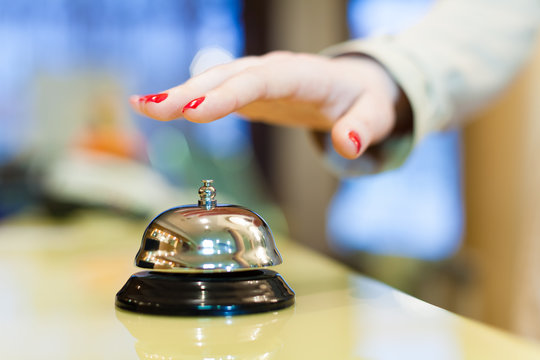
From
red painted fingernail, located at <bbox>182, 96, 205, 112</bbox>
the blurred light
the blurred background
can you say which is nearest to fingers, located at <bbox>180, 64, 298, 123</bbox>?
red painted fingernail, located at <bbox>182, 96, 205, 112</bbox>

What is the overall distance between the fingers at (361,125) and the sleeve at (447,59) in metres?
0.05

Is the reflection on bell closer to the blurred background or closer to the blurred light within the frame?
the blurred background

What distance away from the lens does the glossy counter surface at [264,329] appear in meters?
0.35

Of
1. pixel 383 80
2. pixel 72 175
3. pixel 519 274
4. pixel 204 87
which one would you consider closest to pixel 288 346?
pixel 204 87

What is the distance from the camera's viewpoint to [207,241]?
440mm

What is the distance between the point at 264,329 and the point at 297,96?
28 cm

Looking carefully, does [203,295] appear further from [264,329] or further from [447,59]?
[447,59]

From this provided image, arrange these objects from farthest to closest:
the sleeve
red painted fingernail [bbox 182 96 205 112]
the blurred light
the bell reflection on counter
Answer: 1. the blurred light
2. the sleeve
3. red painted fingernail [bbox 182 96 205 112]
4. the bell reflection on counter

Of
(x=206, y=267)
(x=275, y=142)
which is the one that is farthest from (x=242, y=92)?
(x=275, y=142)

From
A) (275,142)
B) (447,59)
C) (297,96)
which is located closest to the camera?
(297,96)

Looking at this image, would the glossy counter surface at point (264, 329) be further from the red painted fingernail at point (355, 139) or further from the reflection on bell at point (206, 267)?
the red painted fingernail at point (355, 139)

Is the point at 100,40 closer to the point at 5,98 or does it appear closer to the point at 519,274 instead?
the point at 5,98

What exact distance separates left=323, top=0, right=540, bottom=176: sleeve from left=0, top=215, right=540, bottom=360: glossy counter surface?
0.21m

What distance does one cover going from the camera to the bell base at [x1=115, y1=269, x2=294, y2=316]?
1.42 feet
